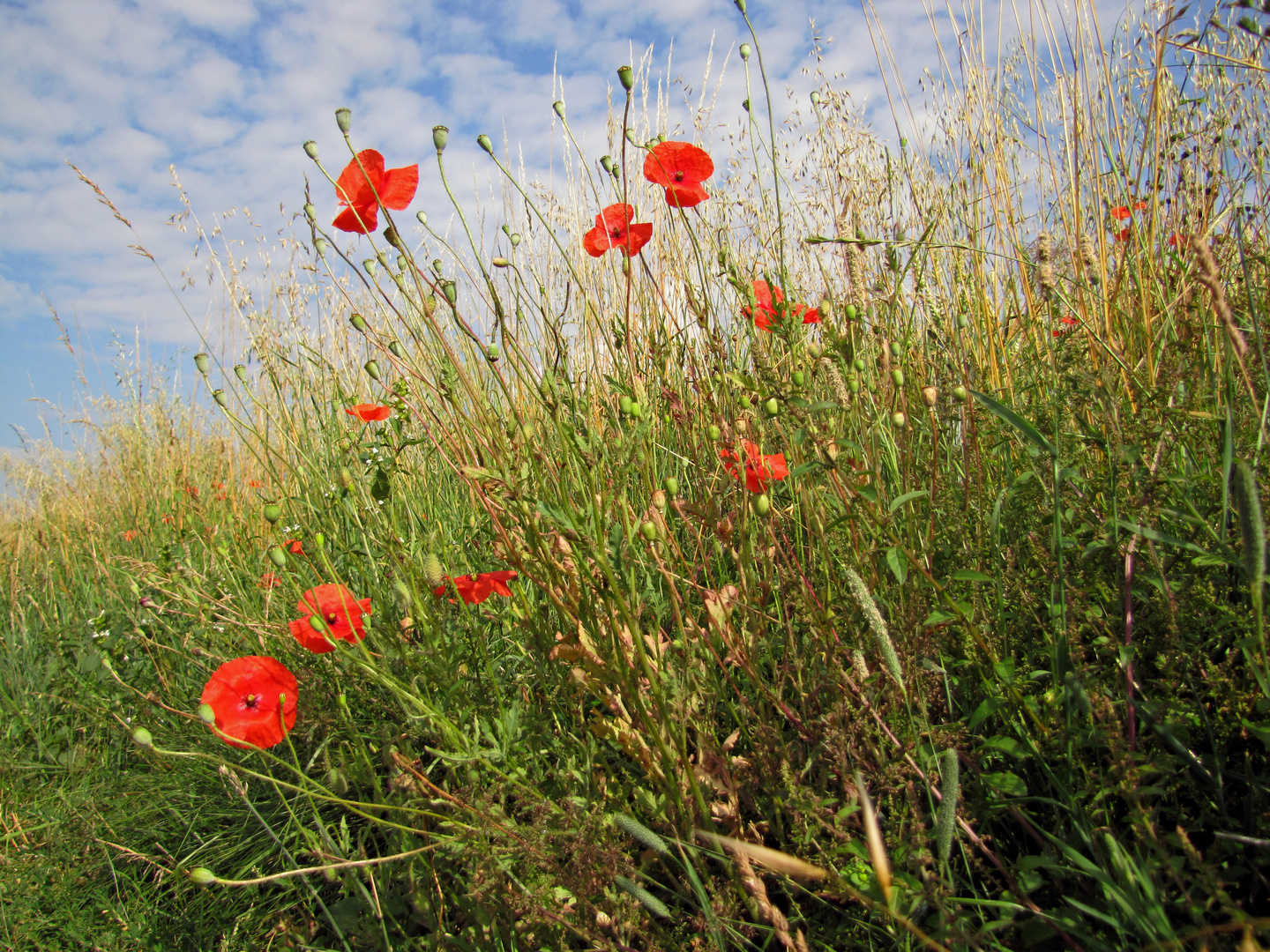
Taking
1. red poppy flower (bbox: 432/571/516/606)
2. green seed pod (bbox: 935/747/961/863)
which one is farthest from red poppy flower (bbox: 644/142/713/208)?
green seed pod (bbox: 935/747/961/863)

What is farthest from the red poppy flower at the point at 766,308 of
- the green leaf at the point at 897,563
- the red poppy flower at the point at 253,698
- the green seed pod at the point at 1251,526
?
the red poppy flower at the point at 253,698

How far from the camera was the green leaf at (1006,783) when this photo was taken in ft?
2.50

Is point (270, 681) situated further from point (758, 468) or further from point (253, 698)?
point (758, 468)

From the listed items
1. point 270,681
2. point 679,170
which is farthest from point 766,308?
point 270,681

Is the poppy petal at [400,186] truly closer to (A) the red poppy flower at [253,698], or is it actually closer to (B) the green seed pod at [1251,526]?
(A) the red poppy flower at [253,698]

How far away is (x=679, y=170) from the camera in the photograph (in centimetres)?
147

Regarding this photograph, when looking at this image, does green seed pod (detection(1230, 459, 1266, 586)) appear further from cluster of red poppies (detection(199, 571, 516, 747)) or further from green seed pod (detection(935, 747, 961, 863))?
cluster of red poppies (detection(199, 571, 516, 747))

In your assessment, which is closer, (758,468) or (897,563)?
(897,563)

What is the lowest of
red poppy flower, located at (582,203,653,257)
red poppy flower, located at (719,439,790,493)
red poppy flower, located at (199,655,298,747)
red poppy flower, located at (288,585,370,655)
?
red poppy flower, located at (199,655,298,747)

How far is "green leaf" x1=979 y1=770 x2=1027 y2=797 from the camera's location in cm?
76

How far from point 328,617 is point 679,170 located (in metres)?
1.14

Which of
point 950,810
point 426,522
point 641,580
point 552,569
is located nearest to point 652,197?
point 426,522

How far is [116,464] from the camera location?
421cm

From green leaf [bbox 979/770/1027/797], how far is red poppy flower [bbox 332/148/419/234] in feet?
3.79
